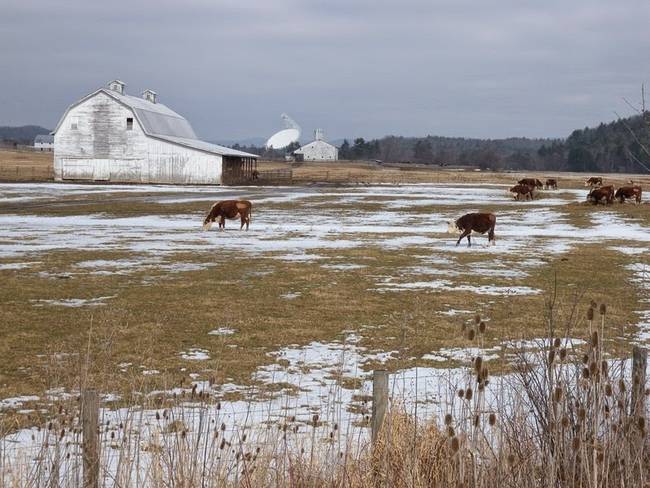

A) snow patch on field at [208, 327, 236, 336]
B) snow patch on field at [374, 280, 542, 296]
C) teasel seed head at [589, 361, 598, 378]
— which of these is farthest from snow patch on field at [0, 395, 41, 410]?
snow patch on field at [374, 280, 542, 296]

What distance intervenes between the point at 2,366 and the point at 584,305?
9.23 metres

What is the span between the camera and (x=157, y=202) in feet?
131

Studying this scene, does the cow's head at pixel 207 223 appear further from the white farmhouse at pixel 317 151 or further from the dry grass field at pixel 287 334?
the white farmhouse at pixel 317 151

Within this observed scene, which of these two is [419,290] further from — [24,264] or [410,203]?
[410,203]

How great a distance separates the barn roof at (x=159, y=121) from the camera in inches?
2435

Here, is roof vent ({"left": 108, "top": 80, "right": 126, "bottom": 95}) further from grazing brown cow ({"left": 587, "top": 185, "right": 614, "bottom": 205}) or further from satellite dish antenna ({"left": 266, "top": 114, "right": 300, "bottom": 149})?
satellite dish antenna ({"left": 266, "top": 114, "right": 300, "bottom": 149})

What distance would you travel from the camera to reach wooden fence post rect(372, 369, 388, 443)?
5.06 metres

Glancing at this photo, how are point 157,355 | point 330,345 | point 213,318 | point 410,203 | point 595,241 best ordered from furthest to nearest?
point 410,203 < point 595,241 < point 213,318 < point 330,345 < point 157,355

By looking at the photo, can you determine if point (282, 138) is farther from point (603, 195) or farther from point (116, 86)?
point (603, 195)

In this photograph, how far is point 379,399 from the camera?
5.14 m

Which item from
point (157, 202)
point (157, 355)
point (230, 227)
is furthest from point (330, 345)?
point (157, 202)

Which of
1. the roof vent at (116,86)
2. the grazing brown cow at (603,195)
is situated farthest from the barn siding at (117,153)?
the grazing brown cow at (603,195)

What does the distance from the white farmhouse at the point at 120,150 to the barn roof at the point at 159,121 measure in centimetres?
11

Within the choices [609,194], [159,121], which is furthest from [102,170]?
[609,194]
